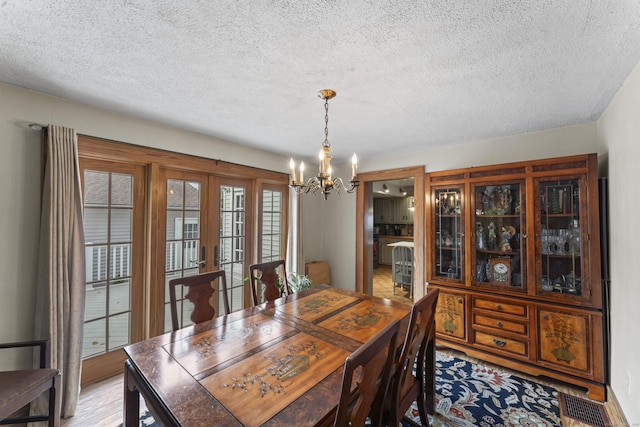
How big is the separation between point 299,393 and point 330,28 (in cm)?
170

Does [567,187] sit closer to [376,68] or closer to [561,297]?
[561,297]

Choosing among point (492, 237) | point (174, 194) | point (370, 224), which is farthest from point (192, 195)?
point (492, 237)

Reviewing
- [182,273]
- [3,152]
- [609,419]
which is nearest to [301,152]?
[182,273]

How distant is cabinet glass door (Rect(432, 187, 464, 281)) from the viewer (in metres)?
3.06

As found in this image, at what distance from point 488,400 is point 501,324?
2.62 ft

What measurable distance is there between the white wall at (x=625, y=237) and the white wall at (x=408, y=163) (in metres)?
0.44

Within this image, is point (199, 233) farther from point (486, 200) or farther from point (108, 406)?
point (486, 200)

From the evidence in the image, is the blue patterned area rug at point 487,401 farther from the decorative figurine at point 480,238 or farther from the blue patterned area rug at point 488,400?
the decorative figurine at point 480,238

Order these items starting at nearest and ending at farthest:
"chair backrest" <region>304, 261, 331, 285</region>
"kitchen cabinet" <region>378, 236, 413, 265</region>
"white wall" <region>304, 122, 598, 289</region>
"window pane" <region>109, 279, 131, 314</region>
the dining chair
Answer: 1. "window pane" <region>109, 279, 131, 314</region>
2. "white wall" <region>304, 122, 598, 289</region>
3. "chair backrest" <region>304, 261, 331, 285</region>
4. the dining chair
5. "kitchen cabinet" <region>378, 236, 413, 265</region>

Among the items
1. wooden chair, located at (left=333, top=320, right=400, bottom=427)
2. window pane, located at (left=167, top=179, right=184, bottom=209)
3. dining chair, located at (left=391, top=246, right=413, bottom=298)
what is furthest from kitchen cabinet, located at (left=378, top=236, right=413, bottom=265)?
wooden chair, located at (left=333, top=320, right=400, bottom=427)

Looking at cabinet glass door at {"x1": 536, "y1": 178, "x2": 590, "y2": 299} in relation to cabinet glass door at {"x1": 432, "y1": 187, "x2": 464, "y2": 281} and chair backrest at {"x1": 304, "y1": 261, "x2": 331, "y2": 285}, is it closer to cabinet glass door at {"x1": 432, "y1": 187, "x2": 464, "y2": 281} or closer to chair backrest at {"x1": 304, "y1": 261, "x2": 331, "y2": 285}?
cabinet glass door at {"x1": 432, "y1": 187, "x2": 464, "y2": 281}

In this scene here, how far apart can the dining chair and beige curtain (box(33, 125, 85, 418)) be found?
4.69 metres

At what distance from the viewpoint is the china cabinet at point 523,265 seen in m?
2.31

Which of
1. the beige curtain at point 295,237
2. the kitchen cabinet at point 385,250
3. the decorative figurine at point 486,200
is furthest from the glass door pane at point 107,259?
the kitchen cabinet at point 385,250
